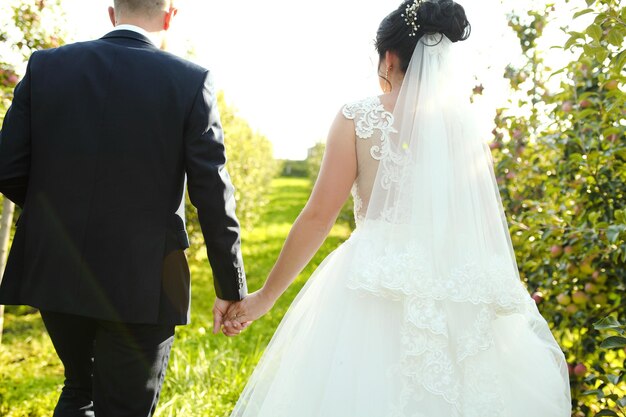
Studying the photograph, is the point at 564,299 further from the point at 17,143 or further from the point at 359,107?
the point at 17,143

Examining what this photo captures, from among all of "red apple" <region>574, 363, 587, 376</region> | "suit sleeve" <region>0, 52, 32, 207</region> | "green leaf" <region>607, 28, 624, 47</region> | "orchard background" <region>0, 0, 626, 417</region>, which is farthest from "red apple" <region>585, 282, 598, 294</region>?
"suit sleeve" <region>0, 52, 32, 207</region>

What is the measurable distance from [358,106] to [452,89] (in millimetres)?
352

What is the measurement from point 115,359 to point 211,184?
0.68 m

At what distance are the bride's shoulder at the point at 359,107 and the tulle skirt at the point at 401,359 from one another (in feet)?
1.42

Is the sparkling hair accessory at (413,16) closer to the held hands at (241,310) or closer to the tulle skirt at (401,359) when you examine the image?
the tulle skirt at (401,359)

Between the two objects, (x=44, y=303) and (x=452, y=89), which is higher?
(x=452, y=89)

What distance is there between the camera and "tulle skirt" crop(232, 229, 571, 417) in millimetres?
1833

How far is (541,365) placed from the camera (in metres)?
2.08

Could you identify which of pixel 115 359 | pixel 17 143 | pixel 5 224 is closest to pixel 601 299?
pixel 115 359

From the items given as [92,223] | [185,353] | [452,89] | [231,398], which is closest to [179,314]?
[92,223]

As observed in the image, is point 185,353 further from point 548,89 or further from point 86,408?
point 548,89

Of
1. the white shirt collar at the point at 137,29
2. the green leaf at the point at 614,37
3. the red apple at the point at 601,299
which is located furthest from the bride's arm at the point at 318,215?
the red apple at the point at 601,299

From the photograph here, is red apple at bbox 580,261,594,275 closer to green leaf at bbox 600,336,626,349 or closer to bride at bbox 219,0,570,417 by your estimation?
bride at bbox 219,0,570,417

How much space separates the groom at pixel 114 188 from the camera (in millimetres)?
1999
